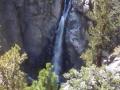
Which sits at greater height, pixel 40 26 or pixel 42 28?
pixel 40 26

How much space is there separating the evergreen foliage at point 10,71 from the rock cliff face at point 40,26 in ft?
54.6

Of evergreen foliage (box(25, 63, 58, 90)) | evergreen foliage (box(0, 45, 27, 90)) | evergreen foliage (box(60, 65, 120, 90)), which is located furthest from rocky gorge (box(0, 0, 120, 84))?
evergreen foliage (box(60, 65, 120, 90))

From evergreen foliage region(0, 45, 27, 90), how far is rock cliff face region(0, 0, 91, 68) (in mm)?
16628

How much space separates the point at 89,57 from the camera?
21406mm

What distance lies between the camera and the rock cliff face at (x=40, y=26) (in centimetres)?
2947

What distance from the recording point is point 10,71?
41.6 ft

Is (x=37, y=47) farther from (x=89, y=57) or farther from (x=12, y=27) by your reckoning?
(x=89, y=57)

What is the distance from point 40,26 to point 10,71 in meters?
19.1

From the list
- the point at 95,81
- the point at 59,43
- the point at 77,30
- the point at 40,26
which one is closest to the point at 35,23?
the point at 40,26

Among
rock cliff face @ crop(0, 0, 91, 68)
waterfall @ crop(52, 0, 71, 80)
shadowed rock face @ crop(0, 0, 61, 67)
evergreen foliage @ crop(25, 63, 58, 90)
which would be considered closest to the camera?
evergreen foliage @ crop(25, 63, 58, 90)

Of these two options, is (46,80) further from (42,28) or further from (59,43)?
(42,28)

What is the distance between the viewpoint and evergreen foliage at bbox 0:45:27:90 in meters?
12.6

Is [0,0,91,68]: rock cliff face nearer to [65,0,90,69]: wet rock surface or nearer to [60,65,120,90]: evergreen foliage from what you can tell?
[65,0,90,69]: wet rock surface

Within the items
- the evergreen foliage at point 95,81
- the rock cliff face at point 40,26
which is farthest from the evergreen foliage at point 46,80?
the rock cliff face at point 40,26
